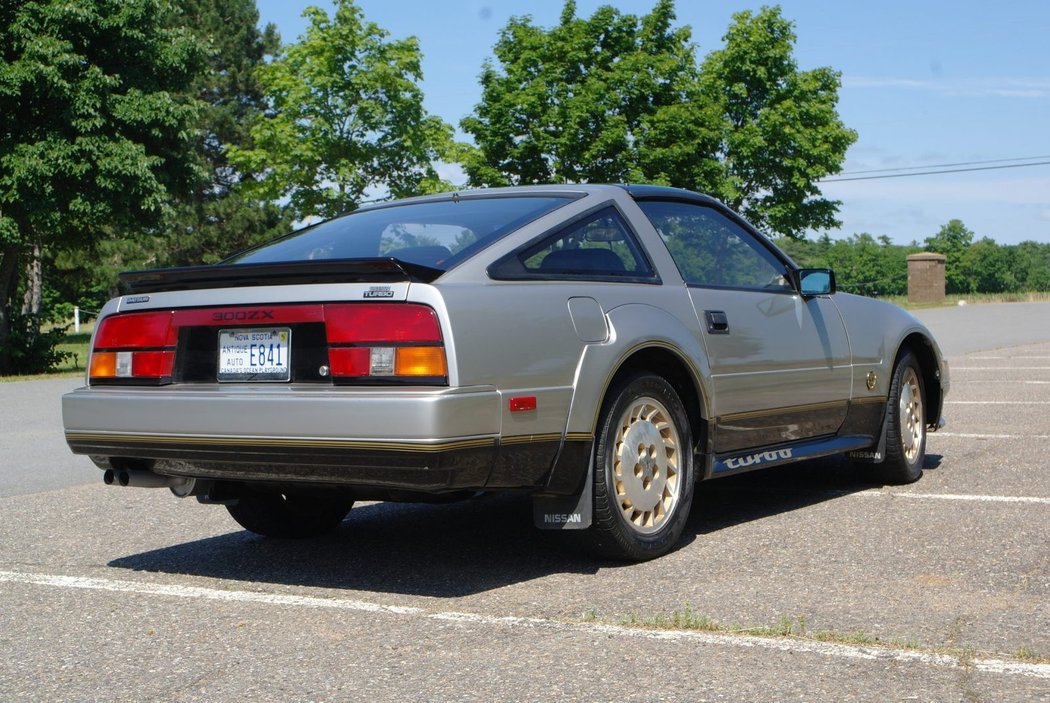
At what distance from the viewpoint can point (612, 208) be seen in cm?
549

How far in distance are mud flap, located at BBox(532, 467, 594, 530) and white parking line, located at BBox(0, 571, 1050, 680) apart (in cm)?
61

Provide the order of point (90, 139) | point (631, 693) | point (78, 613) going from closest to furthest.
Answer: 1. point (631, 693)
2. point (78, 613)
3. point (90, 139)

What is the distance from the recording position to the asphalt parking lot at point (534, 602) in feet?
11.6

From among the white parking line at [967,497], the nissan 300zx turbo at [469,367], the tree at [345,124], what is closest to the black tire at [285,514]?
the nissan 300zx turbo at [469,367]

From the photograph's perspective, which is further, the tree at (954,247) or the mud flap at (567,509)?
the tree at (954,247)

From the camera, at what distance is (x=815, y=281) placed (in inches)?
251

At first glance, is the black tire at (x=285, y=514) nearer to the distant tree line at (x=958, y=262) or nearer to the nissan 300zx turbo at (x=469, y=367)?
the nissan 300zx turbo at (x=469, y=367)

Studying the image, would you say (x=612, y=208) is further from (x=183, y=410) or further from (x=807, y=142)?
(x=807, y=142)

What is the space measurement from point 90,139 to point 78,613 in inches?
754

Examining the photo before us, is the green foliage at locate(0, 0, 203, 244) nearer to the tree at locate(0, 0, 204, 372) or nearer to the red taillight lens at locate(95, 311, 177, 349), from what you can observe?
the tree at locate(0, 0, 204, 372)

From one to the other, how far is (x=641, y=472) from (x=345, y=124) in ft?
118

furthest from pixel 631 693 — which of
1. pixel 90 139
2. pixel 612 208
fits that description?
pixel 90 139

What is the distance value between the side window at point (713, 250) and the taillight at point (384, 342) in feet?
5.63

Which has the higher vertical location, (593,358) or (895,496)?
(593,358)
